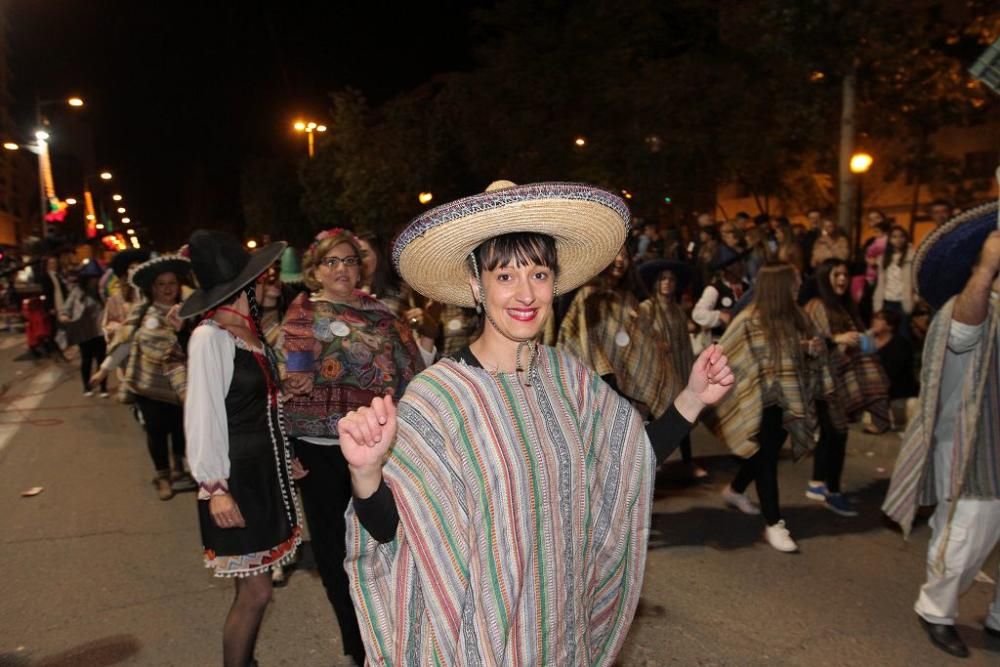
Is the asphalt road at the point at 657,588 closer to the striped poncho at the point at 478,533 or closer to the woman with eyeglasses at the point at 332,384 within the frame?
the woman with eyeglasses at the point at 332,384

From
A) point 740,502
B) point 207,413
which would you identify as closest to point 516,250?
point 207,413

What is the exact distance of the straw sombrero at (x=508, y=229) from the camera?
6.77ft

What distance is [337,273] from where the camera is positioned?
3697 mm

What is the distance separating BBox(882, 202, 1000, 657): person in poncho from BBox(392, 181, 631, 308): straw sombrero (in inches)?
80.3

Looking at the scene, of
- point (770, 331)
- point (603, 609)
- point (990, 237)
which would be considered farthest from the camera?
point (770, 331)

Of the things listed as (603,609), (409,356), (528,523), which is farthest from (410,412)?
(409,356)

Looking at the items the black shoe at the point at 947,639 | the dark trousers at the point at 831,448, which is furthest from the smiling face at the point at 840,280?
the black shoe at the point at 947,639

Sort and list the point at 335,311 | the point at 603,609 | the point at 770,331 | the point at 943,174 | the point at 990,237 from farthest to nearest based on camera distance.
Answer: the point at 943,174
the point at 770,331
the point at 335,311
the point at 990,237
the point at 603,609

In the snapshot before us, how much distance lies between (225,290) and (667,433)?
1.96 metres

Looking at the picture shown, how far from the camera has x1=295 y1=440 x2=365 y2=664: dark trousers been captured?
11.5 feet

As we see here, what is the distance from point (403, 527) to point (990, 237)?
8.99ft

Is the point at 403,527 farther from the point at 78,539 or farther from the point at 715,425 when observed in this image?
the point at 78,539

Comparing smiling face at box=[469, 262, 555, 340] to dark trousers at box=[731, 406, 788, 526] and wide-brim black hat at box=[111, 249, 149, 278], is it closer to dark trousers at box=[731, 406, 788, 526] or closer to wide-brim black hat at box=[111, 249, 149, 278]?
dark trousers at box=[731, 406, 788, 526]

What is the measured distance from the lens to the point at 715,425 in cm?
529
